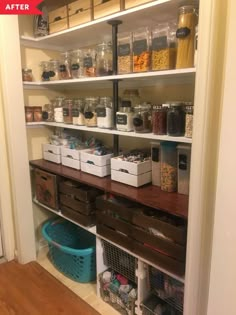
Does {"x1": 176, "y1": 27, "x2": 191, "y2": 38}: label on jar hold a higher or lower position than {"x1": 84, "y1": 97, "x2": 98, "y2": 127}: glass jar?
higher

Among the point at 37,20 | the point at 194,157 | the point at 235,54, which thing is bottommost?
the point at 194,157

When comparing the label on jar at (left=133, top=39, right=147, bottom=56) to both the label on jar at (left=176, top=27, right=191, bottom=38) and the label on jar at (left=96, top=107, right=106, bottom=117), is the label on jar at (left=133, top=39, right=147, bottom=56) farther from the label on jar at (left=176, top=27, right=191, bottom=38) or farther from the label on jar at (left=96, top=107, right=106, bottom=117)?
the label on jar at (left=96, top=107, right=106, bottom=117)

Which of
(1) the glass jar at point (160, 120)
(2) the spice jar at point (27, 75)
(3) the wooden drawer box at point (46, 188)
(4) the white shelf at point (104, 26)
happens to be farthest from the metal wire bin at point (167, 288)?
(2) the spice jar at point (27, 75)

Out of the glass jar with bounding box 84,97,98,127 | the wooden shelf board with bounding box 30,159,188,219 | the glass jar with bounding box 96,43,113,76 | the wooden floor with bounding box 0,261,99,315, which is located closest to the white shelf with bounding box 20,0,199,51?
the glass jar with bounding box 96,43,113,76

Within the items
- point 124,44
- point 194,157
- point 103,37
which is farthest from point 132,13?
point 194,157

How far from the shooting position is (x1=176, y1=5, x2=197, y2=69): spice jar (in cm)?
119

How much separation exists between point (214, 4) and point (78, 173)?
1325mm

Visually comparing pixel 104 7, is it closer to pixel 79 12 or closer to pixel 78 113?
pixel 79 12

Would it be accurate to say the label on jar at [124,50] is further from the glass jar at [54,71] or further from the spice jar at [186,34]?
the glass jar at [54,71]

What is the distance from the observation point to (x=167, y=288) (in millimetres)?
1517

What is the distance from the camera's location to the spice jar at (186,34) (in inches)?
46.8

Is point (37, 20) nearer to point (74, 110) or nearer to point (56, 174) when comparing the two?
point (74, 110)

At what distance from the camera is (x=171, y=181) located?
1495 millimetres

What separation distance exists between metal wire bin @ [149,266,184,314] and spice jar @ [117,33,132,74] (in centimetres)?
118
